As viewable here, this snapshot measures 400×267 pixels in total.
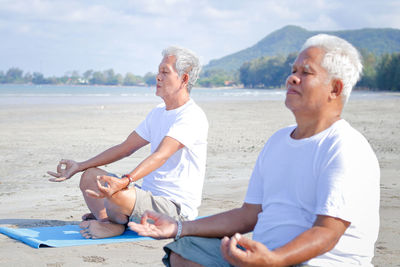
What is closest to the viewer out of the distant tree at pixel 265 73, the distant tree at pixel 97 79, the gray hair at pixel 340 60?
the gray hair at pixel 340 60

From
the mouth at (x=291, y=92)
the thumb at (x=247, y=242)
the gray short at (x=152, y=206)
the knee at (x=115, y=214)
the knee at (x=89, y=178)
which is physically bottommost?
the knee at (x=115, y=214)

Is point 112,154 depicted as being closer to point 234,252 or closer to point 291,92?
point 291,92

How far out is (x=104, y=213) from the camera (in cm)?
444

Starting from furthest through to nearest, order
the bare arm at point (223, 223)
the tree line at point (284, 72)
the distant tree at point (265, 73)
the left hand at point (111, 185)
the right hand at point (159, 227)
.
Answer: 1. the distant tree at point (265, 73)
2. the tree line at point (284, 72)
3. the left hand at point (111, 185)
4. the bare arm at point (223, 223)
5. the right hand at point (159, 227)

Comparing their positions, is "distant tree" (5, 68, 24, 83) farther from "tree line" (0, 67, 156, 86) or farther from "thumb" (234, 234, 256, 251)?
"thumb" (234, 234, 256, 251)

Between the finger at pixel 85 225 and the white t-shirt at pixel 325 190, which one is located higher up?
the white t-shirt at pixel 325 190

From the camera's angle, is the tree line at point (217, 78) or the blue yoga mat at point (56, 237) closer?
the blue yoga mat at point (56, 237)

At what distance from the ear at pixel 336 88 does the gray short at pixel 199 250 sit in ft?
2.84

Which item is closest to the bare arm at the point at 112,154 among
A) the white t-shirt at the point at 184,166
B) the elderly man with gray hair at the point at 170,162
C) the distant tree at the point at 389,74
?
the elderly man with gray hair at the point at 170,162

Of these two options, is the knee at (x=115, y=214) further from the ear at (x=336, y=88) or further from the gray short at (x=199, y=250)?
the ear at (x=336, y=88)

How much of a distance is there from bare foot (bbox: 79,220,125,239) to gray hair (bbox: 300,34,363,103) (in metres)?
2.68

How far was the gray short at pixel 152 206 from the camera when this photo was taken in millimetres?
3885

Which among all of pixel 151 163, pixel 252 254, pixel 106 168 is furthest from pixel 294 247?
pixel 106 168

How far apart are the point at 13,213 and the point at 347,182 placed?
166 inches
